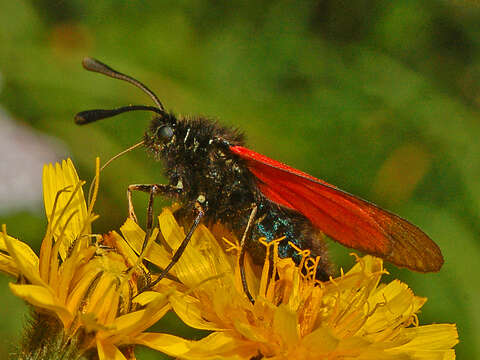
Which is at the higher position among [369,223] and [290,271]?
[369,223]

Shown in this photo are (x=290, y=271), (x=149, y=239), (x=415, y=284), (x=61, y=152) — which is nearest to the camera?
(x=149, y=239)

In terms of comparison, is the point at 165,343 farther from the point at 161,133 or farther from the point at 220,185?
the point at 161,133

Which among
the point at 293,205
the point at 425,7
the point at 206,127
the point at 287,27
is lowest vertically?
the point at 293,205

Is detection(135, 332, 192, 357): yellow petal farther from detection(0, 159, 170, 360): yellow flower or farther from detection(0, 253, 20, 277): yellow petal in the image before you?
detection(0, 253, 20, 277): yellow petal

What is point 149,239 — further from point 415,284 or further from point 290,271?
point 415,284

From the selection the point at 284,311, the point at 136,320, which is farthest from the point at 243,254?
the point at 136,320

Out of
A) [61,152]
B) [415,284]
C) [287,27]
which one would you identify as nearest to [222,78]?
[287,27]

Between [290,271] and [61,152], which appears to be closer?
[290,271]

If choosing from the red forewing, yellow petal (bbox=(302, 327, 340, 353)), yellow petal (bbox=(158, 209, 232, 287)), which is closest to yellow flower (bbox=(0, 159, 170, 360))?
yellow petal (bbox=(158, 209, 232, 287))

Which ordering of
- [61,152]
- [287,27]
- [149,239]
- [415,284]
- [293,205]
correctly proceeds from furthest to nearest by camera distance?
[287,27]
[61,152]
[415,284]
[293,205]
[149,239]
